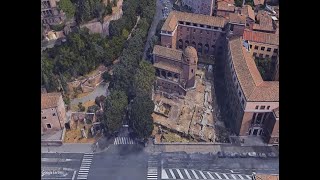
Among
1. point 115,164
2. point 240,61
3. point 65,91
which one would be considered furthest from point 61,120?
point 240,61

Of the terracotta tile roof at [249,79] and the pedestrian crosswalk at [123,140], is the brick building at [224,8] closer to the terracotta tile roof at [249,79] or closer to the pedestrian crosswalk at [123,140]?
the terracotta tile roof at [249,79]

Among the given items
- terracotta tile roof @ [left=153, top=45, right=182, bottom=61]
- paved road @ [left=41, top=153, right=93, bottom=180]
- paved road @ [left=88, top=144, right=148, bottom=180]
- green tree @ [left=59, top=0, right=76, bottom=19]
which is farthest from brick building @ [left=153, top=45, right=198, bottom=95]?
paved road @ [left=41, top=153, right=93, bottom=180]

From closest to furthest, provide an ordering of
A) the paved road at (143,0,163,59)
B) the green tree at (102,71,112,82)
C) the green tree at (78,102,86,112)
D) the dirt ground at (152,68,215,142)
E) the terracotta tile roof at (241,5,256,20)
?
the dirt ground at (152,68,215,142) < the green tree at (78,102,86,112) < the green tree at (102,71,112,82) < the terracotta tile roof at (241,5,256,20) < the paved road at (143,0,163,59)

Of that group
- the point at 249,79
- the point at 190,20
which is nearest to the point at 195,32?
the point at 190,20

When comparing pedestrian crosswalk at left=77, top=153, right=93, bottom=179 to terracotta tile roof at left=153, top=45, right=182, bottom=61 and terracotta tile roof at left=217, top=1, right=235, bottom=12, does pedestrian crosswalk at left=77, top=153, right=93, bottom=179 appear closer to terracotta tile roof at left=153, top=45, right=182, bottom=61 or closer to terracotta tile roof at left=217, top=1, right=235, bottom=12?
terracotta tile roof at left=153, top=45, right=182, bottom=61

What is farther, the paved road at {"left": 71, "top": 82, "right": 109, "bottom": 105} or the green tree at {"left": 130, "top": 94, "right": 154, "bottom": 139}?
the paved road at {"left": 71, "top": 82, "right": 109, "bottom": 105}

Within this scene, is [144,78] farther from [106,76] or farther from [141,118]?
[106,76]

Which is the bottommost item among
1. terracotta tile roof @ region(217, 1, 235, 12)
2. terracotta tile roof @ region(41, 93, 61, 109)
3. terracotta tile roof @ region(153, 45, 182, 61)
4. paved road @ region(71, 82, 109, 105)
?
paved road @ region(71, 82, 109, 105)
